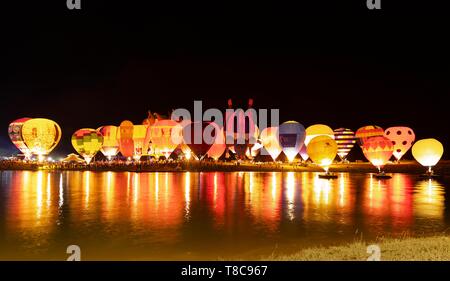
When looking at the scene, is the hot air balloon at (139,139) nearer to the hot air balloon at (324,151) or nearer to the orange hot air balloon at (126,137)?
the orange hot air balloon at (126,137)

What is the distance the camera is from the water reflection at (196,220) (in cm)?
1030

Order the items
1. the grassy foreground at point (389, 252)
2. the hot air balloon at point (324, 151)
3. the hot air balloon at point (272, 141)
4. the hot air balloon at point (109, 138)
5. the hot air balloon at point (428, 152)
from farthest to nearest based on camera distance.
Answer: the hot air balloon at point (109, 138)
the hot air balloon at point (272, 141)
the hot air balloon at point (428, 152)
the hot air balloon at point (324, 151)
the grassy foreground at point (389, 252)

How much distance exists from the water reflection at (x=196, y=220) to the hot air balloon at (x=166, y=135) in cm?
3744

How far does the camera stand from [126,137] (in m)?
65.4

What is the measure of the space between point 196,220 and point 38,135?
164 feet

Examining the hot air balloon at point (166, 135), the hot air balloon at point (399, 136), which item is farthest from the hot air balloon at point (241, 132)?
the hot air balloon at point (399, 136)

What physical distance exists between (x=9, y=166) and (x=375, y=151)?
43914mm

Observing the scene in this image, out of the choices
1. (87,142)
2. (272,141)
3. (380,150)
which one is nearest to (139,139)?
(87,142)

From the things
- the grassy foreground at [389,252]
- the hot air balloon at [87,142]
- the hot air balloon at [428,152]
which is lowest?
the grassy foreground at [389,252]

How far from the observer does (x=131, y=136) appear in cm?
6544

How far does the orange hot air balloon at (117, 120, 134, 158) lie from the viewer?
6512 cm

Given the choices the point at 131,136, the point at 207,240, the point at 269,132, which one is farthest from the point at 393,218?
the point at 131,136

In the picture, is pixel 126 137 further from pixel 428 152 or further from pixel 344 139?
pixel 428 152
